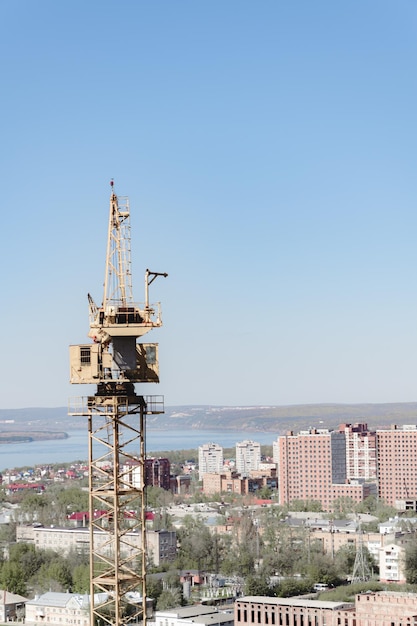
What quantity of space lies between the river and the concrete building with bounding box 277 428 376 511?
144 ft

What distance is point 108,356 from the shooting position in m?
8.03

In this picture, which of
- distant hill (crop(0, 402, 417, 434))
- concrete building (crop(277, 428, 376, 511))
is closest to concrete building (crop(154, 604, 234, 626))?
concrete building (crop(277, 428, 376, 511))

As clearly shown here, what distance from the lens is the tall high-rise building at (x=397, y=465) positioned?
5066cm

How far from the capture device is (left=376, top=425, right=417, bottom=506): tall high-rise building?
50656 millimetres

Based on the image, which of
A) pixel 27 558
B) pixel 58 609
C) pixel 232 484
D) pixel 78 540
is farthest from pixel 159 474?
pixel 58 609

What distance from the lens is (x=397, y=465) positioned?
51250 millimetres

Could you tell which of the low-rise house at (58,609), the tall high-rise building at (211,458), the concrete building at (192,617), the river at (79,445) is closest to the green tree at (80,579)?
the low-rise house at (58,609)

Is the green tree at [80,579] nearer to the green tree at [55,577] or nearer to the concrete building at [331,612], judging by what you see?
the green tree at [55,577]

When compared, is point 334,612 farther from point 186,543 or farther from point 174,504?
point 174,504

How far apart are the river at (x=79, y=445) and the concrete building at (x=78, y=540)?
56.5m

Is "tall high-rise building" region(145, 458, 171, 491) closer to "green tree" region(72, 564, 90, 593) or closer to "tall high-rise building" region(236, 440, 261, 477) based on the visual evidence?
"tall high-rise building" region(236, 440, 261, 477)

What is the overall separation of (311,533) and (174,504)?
43.1 feet

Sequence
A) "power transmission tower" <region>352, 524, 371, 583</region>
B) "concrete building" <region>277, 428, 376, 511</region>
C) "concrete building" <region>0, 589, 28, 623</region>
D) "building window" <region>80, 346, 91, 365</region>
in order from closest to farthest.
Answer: "building window" <region>80, 346, 91, 365</region> → "concrete building" <region>0, 589, 28, 623</region> → "power transmission tower" <region>352, 524, 371, 583</region> → "concrete building" <region>277, 428, 376, 511</region>

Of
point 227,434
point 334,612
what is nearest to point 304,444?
point 334,612
